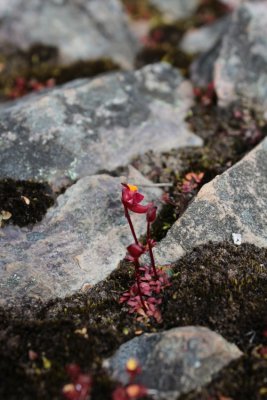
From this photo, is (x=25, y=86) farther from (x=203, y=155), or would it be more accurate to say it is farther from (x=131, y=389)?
(x=131, y=389)

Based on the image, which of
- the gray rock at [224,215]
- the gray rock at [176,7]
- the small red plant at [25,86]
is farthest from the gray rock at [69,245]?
the gray rock at [176,7]

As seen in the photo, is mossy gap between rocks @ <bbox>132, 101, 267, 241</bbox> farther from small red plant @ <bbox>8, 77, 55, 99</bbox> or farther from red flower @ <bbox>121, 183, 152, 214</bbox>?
small red plant @ <bbox>8, 77, 55, 99</bbox>

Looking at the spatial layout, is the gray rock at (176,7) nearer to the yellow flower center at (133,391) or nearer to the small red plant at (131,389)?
the small red plant at (131,389)

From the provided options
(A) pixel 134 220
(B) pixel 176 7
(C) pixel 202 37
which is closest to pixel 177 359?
(A) pixel 134 220

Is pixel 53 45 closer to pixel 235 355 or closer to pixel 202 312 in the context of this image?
pixel 202 312

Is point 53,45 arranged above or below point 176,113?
above

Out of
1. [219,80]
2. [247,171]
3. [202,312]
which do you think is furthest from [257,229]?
[219,80]
